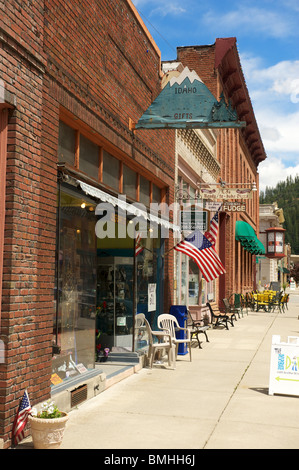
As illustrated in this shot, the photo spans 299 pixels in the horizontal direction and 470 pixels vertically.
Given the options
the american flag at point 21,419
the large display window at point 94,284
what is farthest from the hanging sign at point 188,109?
the american flag at point 21,419

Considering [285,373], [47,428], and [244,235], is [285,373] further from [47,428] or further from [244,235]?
[244,235]

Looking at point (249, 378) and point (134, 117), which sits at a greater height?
point (134, 117)

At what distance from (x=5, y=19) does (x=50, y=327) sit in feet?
12.0

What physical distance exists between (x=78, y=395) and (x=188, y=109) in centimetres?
555

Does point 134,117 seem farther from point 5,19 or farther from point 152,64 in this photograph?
point 5,19

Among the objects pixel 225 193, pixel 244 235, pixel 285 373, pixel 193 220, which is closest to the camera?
pixel 285 373

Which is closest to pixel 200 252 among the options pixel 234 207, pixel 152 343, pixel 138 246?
pixel 138 246

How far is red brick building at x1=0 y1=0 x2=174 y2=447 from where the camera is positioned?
5.73m

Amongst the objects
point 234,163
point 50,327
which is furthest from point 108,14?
point 234,163

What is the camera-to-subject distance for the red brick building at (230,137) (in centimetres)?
2302

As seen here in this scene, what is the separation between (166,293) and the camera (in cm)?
1355

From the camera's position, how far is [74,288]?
318 inches

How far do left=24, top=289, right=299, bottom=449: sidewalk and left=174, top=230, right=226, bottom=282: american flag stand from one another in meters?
3.12

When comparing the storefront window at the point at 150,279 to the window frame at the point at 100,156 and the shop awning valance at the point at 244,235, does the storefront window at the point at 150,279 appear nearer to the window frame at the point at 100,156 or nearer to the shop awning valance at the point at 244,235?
the window frame at the point at 100,156
